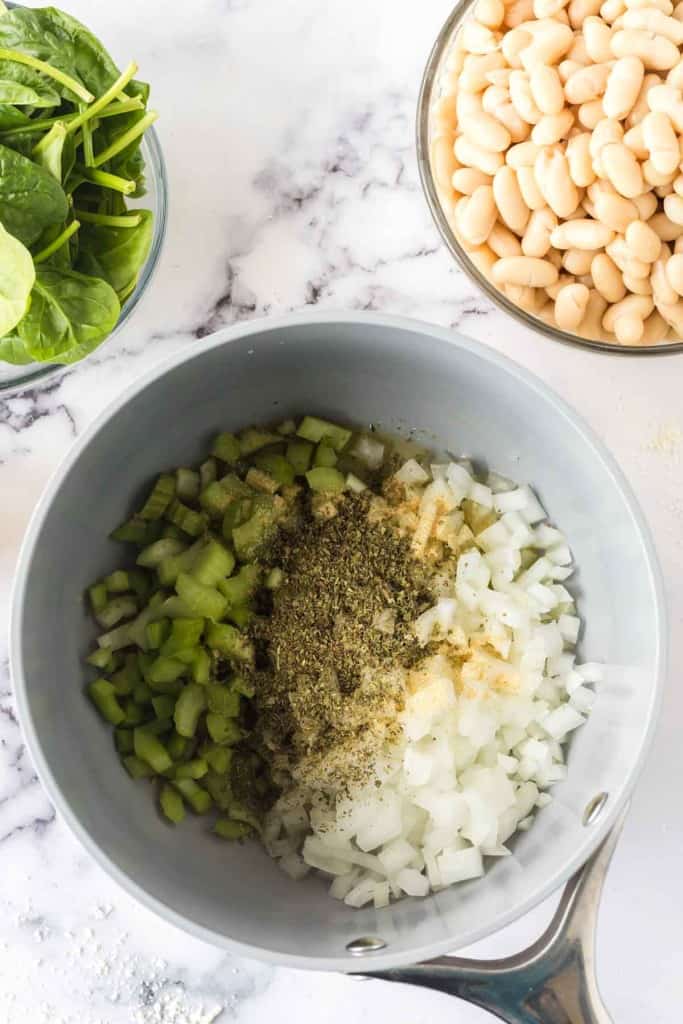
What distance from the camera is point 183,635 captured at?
1.13m

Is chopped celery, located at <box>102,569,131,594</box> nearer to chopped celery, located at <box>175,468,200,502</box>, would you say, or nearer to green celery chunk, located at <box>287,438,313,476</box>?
chopped celery, located at <box>175,468,200,502</box>

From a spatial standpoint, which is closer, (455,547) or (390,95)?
(455,547)

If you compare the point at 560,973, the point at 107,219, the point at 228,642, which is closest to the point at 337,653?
the point at 228,642

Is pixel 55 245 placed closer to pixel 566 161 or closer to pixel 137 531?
pixel 137 531

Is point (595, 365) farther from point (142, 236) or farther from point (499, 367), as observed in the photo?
point (142, 236)

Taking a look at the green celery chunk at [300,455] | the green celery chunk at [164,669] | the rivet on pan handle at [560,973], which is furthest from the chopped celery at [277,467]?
the rivet on pan handle at [560,973]

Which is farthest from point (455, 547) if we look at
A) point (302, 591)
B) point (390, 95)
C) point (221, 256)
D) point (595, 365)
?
point (390, 95)

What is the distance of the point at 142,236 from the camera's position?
114 centimetres

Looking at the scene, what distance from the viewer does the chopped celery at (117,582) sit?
3.83ft

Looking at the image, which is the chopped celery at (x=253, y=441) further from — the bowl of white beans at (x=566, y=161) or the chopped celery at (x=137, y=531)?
the bowl of white beans at (x=566, y=161)

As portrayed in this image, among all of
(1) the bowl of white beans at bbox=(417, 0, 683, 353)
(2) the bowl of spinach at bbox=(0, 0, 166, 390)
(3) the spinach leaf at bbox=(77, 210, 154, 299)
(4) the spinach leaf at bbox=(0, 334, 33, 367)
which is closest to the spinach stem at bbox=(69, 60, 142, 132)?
(2) the bowl of spinach at bbox=(0, 0, 166, 390)

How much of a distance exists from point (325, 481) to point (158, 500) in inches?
7.2

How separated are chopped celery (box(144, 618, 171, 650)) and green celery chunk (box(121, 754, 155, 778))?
0.12 m

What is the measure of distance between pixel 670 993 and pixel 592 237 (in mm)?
906
